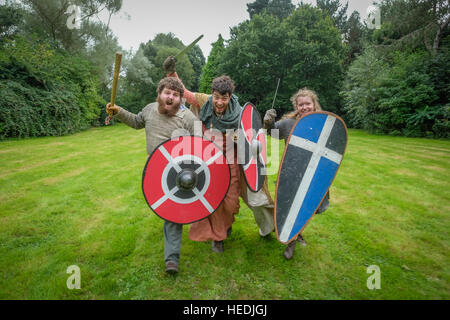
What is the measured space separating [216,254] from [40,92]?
42.7 ft

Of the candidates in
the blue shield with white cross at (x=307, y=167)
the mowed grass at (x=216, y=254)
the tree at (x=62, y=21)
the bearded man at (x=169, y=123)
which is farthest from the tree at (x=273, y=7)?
the blue shield with white cross at (x=307, y=167)

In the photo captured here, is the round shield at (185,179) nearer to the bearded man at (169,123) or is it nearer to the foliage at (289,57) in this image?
the bearded man at (169,123)

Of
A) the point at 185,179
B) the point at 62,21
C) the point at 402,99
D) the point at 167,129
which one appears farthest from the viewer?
the point at 62,21

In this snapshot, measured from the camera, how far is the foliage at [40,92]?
9.24 metres

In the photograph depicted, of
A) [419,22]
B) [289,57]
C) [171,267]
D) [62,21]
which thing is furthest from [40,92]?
[419,22]

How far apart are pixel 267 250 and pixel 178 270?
97 cm

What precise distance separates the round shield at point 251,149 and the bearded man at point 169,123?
59cm

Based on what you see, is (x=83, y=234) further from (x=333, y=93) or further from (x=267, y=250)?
(x=333, y=93)

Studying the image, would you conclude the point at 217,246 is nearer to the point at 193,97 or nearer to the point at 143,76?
the point at 193,97

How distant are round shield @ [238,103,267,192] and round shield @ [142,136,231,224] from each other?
0.68 feet

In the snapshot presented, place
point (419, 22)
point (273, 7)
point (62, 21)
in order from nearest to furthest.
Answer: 1. point (419, 22)
2. point (62, 21)
3. point (273, 7)

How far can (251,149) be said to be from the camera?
1.88 metres

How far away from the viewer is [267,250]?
2.40 metres
